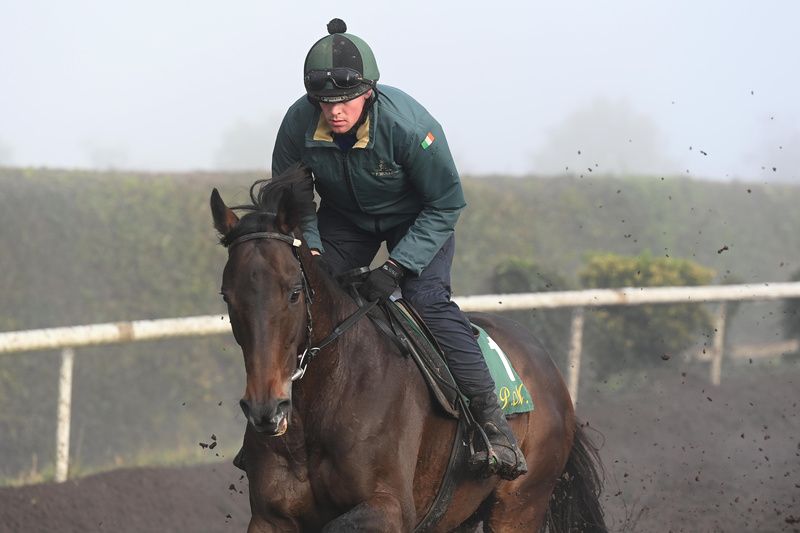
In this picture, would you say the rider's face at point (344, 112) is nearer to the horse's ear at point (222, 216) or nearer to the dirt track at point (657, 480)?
the horse's ear at point (222, 216)

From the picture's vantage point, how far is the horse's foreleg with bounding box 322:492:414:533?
3902 mm

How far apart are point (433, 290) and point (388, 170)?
0.60 metres

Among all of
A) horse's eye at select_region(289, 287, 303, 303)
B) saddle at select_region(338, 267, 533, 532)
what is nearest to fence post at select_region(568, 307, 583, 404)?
saddle at select_region(338, 267, 533, 532)

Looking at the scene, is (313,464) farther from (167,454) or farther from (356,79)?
(167,454)

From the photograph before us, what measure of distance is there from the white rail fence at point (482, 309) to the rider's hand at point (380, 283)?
3083mm

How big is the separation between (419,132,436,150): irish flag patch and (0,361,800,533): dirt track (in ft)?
5.81

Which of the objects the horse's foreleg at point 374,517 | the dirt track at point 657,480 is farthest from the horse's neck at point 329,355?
the dirt track at point 657,480

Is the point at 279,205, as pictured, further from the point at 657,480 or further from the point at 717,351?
the point at 717,351

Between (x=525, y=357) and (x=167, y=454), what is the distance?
5.06 metres

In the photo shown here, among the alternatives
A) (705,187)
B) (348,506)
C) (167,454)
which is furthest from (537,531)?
(705,187)

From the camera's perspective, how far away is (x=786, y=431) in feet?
32.9

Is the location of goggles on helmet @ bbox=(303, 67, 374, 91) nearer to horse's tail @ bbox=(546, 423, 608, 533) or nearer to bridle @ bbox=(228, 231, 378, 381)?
bridle @ bbox=(228, 231, 378, 381)

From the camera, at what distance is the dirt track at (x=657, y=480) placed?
6.66m

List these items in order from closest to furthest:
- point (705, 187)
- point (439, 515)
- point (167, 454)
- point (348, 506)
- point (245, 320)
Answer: point (245, 320) < point (348, 506) < point (439, 515) < point (167, 454) < point (705, 187)
